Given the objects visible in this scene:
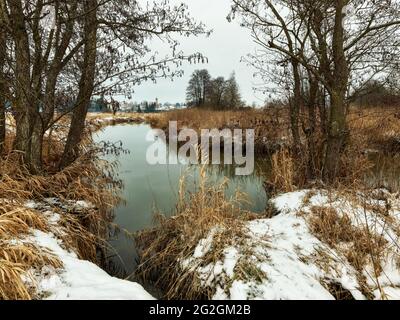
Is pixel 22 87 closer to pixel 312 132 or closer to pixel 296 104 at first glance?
pixel 296 104

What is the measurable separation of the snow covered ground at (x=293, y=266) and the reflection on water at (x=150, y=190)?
3.73 feet

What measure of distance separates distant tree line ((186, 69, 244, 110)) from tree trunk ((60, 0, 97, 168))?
1430cm

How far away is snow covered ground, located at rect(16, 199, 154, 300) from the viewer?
216cm

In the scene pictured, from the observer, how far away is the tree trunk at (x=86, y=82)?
15.2 feet

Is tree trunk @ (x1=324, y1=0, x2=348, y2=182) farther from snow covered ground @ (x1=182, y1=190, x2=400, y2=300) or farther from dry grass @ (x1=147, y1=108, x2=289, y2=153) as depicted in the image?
dry grass @ (x1=147, y1=108, x2=289, y2=153)

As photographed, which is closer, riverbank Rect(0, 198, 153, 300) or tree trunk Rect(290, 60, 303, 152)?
riverbank Rect(0, 198, 153, 300)

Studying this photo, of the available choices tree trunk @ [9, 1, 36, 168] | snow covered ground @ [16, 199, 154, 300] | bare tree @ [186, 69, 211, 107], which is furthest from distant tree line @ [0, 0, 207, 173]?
bare tree @ [186, 69, 211, 107]

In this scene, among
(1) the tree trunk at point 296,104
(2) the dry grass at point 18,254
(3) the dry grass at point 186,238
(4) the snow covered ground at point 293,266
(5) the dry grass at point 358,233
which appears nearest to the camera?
(2) the dry grass at point 18,254

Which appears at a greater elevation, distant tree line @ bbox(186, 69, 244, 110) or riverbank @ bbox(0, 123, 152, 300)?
distant tree line @ bbox(186, 69, 244, 110)

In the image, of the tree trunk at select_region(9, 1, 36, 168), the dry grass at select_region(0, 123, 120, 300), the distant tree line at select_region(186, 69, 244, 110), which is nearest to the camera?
the dry grass at select_region(0, 123, 120, 300)

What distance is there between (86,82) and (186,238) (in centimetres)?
294

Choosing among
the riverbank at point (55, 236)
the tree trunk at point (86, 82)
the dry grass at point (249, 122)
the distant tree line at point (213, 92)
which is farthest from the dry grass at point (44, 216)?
the distant tree line at point (213, 92)

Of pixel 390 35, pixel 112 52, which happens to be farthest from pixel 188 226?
pixel 390 35

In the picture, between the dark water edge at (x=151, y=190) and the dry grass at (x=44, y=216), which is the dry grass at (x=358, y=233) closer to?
the dark water edge at (x=151, y=190)
